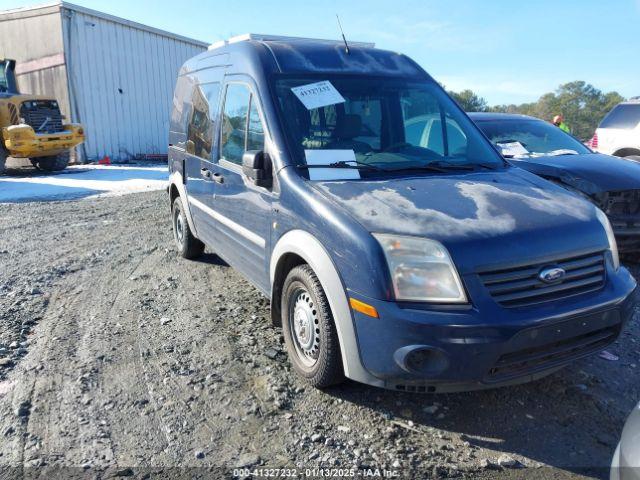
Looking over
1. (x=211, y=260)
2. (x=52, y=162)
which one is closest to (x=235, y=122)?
(x=211, y=260)

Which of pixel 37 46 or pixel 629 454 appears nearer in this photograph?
pixel 629 454

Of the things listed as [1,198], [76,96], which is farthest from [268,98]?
[76,96]

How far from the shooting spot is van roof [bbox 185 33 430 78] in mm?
3816

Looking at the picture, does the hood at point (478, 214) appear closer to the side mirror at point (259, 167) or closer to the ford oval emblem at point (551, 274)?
the ford oval emblem at point (551, 274)

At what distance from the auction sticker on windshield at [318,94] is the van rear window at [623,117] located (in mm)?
7289

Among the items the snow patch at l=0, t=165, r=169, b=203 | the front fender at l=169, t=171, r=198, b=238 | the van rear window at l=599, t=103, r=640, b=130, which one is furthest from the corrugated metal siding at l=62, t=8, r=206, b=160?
the van rear window at l=599, t=103, r=640, b=130

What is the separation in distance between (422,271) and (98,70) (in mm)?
17786

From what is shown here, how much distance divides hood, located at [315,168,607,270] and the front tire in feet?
1.74

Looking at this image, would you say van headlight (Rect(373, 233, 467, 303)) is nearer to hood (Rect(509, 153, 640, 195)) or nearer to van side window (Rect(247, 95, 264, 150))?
van side window (Rect(247, 95, 264, 150))

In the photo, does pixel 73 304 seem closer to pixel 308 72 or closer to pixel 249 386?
pixel 249 386

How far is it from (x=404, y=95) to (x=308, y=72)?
31.9 inches

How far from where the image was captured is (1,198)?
34.6ft

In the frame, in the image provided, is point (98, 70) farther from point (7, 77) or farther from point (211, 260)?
point (211, 260)

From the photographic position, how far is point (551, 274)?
2.66 meters
